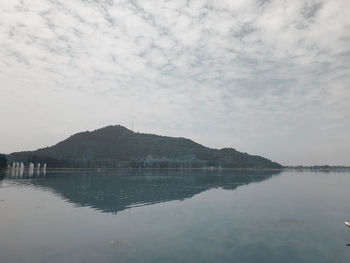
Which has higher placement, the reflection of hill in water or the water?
the reflection of hill in water

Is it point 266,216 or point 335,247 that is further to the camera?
point 266,216

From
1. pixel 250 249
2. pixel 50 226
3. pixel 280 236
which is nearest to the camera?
pixel 250 249

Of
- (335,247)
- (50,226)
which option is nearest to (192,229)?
(335,247)

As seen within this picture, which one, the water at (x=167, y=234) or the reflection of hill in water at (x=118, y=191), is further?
the reflection of hill in water at (x=118, y=191)

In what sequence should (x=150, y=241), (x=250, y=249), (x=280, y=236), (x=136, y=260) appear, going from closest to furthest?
(x=136, y=260)
(x=250, y=249)
(x=150, y=241)
(x=280, y=236)

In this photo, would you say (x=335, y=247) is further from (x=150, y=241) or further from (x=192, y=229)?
(x=150, y=241)

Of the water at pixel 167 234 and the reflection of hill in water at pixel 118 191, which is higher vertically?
the reflection of hill in water at pixel 118 191

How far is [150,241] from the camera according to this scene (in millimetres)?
26812

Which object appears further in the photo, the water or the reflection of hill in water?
the reflection of hill in water

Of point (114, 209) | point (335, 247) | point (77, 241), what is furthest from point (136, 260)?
point (114, 209)

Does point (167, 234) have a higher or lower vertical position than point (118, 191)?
lower

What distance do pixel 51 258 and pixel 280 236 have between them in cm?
2355

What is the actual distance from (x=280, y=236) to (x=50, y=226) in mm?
27141

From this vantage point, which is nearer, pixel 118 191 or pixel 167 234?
pixel 167 234
